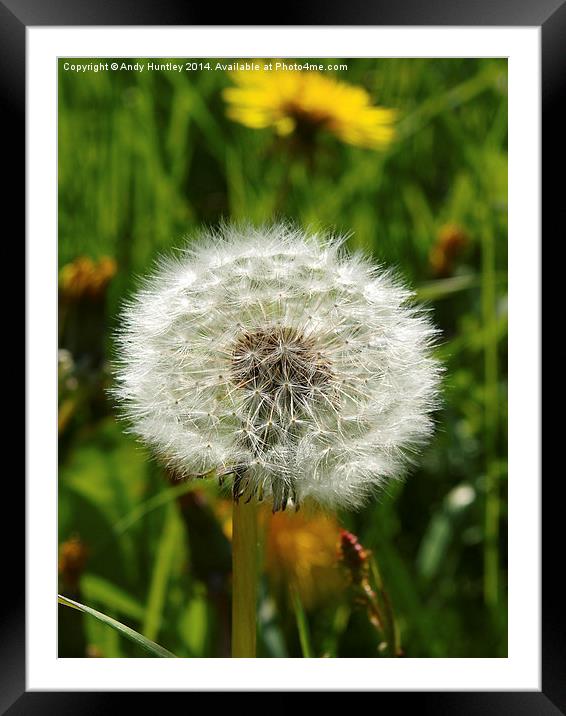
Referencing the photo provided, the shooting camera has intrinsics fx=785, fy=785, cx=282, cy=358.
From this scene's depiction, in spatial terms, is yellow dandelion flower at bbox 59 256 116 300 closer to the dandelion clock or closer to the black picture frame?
the black picture frame

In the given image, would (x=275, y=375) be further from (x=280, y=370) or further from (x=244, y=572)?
(x=244, y=572)

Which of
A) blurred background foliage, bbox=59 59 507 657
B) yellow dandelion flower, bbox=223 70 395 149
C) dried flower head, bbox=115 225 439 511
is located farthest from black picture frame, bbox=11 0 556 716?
yellow dandelion flower, bbox=223 70 395 149
